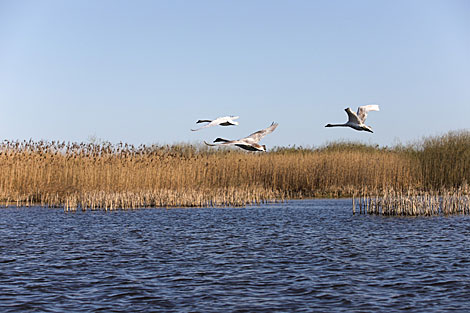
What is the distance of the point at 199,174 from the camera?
21.6 m

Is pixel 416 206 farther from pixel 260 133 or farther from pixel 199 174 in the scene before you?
pixel 199 174

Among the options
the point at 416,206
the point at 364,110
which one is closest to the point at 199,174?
the point at 416,206

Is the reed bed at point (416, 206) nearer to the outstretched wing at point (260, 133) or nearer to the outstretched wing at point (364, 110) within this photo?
the outstretched wing at point (364, 110)

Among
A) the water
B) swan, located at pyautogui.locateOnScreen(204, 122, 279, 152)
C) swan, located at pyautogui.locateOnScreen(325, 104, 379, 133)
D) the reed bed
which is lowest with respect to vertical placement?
the water

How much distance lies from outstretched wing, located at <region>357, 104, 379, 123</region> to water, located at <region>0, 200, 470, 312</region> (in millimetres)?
Result: 2336

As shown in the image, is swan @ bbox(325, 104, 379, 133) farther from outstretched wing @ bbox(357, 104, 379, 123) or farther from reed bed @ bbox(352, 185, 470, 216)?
reed bed @ bbox(352, 185, 470, 216)

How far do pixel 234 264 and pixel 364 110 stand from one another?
4530 millimetres

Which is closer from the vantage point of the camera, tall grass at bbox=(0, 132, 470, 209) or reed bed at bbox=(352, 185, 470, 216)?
reed bed at bbox=(352, 185, 470, 216)

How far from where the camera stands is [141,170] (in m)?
20.7

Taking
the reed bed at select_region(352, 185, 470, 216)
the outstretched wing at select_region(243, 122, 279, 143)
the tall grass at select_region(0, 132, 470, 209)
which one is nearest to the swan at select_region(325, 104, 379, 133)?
the outstretched wing at select_region(243, 122, 279, 143)

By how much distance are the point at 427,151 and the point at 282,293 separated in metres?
19.0

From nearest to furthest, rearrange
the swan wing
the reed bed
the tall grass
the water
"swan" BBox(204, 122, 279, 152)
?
the water < "swan" BBox(204, 122, 279, 152) < the swan wing < the reed bed < the tall grass

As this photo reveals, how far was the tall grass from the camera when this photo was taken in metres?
19.7

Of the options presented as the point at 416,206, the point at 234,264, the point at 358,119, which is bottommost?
the point at 234,264
